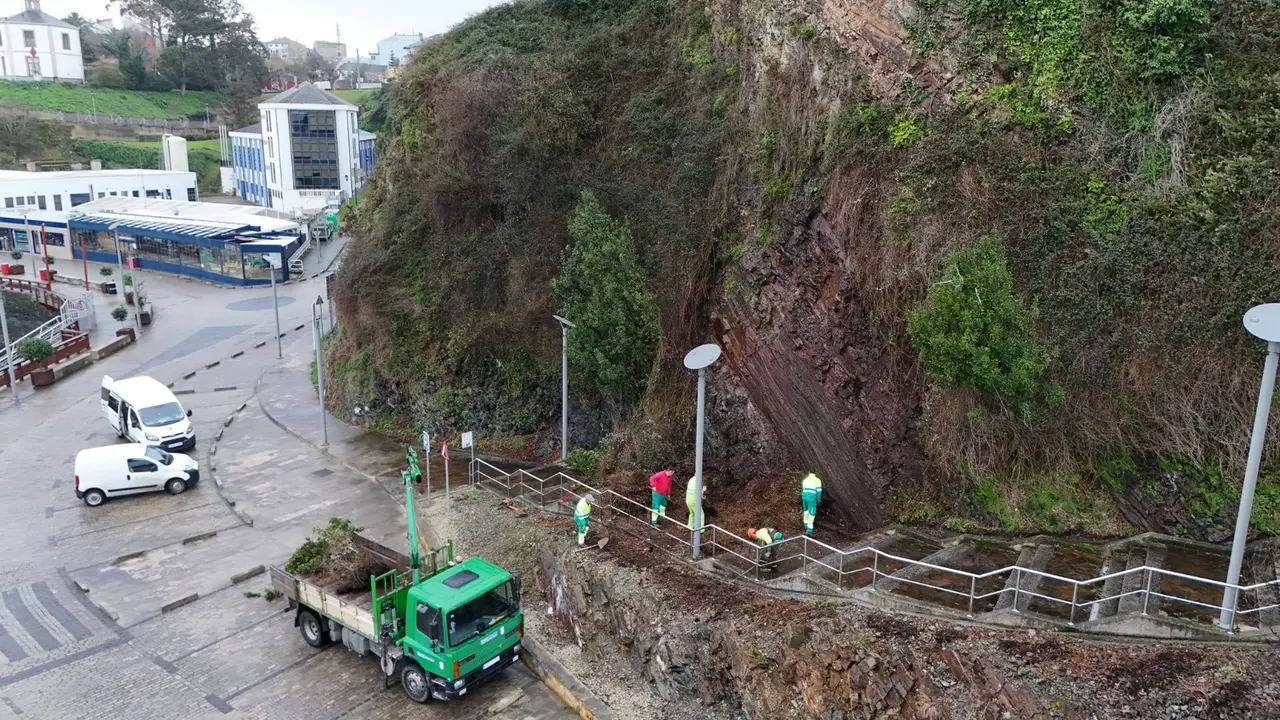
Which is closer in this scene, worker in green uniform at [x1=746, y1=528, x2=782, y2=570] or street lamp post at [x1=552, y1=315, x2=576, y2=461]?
worker in green uniform at [x1=746, y1=528, x2=782, y2=570]

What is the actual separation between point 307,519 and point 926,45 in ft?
55.9

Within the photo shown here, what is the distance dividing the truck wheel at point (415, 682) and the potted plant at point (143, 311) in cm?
3331

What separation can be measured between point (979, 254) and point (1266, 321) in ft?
12.7

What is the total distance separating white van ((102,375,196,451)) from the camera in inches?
933

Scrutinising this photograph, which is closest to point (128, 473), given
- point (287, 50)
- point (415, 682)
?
point (415, 682)

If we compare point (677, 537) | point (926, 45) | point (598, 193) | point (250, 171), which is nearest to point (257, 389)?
point (598, 193)

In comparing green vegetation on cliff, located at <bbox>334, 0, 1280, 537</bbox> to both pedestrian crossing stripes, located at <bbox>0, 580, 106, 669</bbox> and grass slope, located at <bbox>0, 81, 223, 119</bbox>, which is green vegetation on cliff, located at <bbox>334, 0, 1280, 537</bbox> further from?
grass slope, located at <bbox>0, 81, 223, 119</bbox>

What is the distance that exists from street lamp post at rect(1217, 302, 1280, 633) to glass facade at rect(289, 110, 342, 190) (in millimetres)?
67479

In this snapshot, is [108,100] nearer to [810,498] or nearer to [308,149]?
[308,149]

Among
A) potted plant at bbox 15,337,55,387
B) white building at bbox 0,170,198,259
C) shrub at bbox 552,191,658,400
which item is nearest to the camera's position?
shrub at bbox 552,191,658,400

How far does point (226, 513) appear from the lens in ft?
66.6

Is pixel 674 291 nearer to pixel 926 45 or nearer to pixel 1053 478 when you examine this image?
pixel 926 45

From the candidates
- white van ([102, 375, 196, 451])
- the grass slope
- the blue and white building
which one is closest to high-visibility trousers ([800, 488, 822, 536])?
white van ([102, 375, 196, 451])

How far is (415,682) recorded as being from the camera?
12.9 metres
